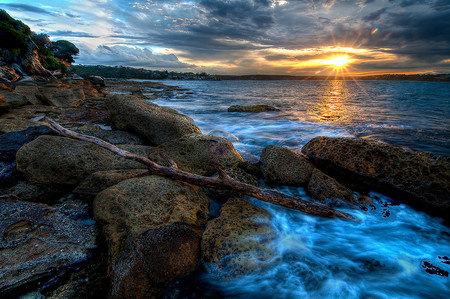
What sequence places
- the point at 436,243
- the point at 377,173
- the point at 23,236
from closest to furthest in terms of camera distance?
the point at 23,236
the point at 436,243
the point at 377,173

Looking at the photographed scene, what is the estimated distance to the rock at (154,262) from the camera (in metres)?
2.05

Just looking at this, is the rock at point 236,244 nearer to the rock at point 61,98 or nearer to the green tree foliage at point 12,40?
the rock at point 61,98

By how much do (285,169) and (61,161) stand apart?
13.8ft

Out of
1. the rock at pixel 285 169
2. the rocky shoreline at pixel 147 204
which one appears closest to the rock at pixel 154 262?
the rocky shoreline at pixel 147 204

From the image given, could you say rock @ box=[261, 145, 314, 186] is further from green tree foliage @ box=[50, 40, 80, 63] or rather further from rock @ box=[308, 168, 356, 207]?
green tree foliage @ box=[50, 40, 80, 63]

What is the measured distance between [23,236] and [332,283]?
141 inches

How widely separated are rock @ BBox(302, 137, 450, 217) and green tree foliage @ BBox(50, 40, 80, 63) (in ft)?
255

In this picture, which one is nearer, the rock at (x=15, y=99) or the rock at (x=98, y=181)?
the rock at (x=98, y=181)

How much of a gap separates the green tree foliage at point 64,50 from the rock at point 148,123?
7265 cm

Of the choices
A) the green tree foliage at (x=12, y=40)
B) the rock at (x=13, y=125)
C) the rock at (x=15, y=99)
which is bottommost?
the rock at (x=13, y=125)

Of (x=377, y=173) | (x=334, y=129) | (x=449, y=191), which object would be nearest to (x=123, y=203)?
(x=377, y=173)

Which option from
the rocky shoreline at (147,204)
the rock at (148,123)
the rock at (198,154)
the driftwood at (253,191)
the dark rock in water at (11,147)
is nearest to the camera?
the rocky shoreline at (147,204)

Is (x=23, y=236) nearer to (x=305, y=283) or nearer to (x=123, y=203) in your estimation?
(x=123, y=203)

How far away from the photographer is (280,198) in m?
3.45
